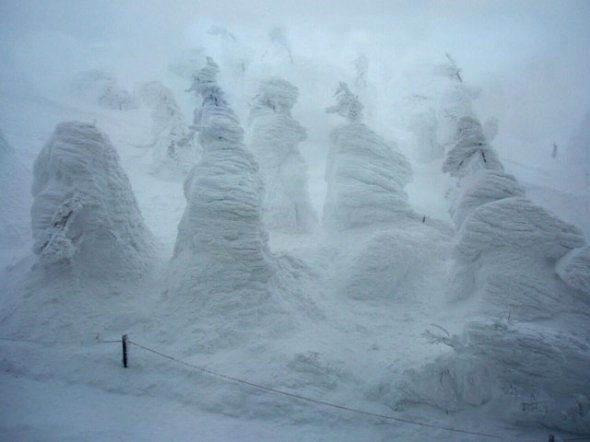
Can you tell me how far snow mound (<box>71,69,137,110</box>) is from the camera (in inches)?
1507

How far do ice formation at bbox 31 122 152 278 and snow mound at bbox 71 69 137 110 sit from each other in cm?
2885

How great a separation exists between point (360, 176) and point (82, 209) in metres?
10.5

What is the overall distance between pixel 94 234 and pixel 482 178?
1266 centimetres

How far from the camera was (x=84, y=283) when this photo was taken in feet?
37.7

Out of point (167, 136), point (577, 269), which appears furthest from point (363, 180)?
point (167, 136)

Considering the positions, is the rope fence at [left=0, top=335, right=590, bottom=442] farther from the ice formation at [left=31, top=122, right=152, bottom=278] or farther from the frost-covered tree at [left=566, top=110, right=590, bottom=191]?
the frost-covered tree at [left=566, top=110, right=590, bottom=191]

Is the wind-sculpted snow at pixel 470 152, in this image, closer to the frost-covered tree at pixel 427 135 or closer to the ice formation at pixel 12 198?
the ice formation at pixel 12 198

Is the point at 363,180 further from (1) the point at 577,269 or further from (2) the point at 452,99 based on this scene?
(2) the point at 452,99

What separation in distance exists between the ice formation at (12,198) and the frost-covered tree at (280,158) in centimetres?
1080

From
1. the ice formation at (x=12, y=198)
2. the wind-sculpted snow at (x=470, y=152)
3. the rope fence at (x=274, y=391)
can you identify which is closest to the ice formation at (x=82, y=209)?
the rope fence at (x=274, y=391)

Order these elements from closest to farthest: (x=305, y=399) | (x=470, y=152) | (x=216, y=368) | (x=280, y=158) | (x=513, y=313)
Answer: (x=305, y=399)
(x=216, y=368)
(x=513, y=313)
(x=470, y=152)
(x=280, y=158)

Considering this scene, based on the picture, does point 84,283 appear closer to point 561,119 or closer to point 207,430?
point 207,430

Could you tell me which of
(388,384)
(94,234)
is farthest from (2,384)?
(388,384)

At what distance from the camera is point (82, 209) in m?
11.7
